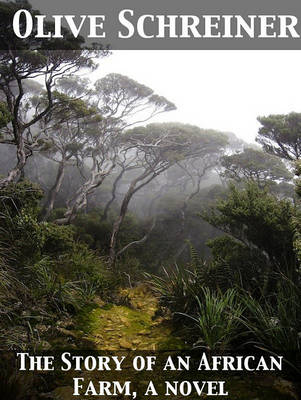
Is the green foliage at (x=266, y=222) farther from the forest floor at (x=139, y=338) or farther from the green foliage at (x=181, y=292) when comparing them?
the forest floor at (x=139, y=338)

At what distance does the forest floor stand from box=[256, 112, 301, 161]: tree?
7.89m

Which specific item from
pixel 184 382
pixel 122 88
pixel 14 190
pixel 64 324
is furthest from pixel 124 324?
pixel 122 88

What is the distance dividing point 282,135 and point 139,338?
9.37m

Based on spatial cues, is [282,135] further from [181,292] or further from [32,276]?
[32,276]

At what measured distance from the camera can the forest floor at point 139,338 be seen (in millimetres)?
2490

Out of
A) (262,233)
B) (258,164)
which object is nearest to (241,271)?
(262,233)

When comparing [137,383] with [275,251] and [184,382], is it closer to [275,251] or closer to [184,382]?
[184,382]

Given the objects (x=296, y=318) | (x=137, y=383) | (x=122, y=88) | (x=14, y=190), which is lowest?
(x=137, y=383)

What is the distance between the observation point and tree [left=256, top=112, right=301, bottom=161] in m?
10.1

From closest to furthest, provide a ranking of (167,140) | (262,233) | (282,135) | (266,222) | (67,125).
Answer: (266,222), (262,233), (282,135), (67,125), (167,140)

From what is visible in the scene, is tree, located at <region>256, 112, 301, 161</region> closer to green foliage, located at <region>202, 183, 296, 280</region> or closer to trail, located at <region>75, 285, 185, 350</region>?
green foliage, located at <region>202, 183, 296, 280</region>

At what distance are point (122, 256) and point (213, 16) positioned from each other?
35.0 feet

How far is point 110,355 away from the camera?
3406 mm

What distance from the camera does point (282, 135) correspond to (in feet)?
33.8
